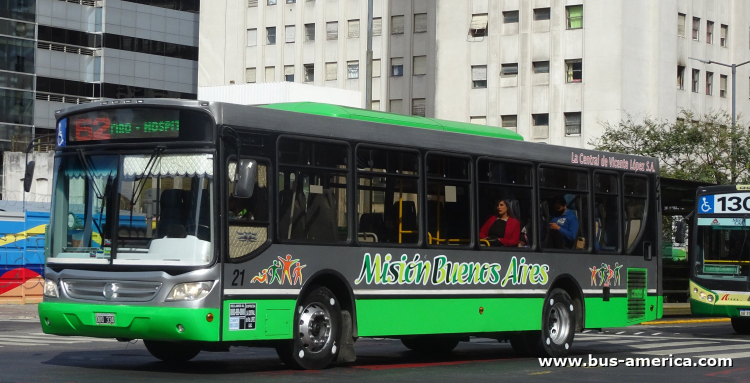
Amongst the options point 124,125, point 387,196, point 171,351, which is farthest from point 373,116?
point 171,351

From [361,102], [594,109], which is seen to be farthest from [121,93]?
[594,109]

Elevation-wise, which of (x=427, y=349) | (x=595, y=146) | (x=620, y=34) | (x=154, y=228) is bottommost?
(x=427, y=349)

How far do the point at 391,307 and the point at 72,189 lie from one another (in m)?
3.84

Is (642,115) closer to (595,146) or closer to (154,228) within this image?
(595,146)

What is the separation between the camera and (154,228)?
38.8ft

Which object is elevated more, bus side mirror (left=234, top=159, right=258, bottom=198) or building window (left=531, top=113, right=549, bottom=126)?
building window (left=531, top=113, right=549, bottom=126)

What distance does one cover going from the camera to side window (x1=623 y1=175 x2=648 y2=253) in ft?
58.0

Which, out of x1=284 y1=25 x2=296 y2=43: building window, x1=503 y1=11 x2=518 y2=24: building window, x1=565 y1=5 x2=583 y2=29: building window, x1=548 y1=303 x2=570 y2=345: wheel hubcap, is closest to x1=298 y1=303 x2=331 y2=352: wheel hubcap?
x1=548 y1=303 x2=570 y2=345: wheel hubcap

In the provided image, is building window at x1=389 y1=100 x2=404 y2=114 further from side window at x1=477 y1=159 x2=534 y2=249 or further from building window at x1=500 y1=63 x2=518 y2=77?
side window at x1=477 y1=159 x2=534 y2=249

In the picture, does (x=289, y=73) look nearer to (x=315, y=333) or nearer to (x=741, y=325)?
(x=741, y=325)

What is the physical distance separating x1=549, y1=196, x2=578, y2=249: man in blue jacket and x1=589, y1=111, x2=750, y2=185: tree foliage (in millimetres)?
33230

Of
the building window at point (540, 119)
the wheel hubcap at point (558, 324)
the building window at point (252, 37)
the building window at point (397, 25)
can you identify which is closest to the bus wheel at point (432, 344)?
the wheel hubcap at point (558, 324)

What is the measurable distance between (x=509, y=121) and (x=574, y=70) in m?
4.50

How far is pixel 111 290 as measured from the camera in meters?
11.9
